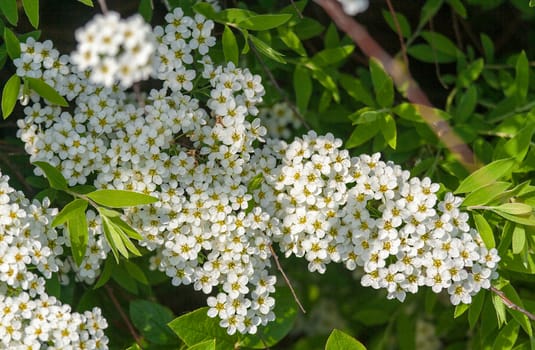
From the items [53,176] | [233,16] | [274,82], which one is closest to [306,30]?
[274,82]

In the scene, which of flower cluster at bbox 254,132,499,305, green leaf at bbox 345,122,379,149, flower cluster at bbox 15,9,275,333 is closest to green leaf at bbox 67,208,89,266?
flower cluster at bbox 15,9,275,333

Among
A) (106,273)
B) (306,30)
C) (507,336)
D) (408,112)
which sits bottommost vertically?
(507,336)

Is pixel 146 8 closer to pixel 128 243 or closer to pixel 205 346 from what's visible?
pixel 128 243

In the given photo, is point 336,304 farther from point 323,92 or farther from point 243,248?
→ point 243,248

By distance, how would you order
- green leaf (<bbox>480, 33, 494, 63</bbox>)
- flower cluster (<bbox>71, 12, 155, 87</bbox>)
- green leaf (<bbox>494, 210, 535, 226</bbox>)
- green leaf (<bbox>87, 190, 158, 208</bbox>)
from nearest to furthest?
flower cluster (<bbox>71, 12, 155, 87</bbox>) → green leaf (<bbox>87, 190, 158, 208</bbox>) → green leaf (<bbox>494, 210, 535, 226</bbox>) → green leaf (<bbox>480, 33, 494, 63</bbox>)

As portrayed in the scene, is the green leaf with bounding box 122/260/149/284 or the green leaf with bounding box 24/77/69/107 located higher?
the green leaf with bounding box 24/77/69/107

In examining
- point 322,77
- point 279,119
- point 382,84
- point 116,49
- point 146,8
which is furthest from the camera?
point 279,119

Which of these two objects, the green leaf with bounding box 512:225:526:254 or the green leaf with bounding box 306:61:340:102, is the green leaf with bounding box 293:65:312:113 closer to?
the green leaf with bounding box 306:61:340:102
